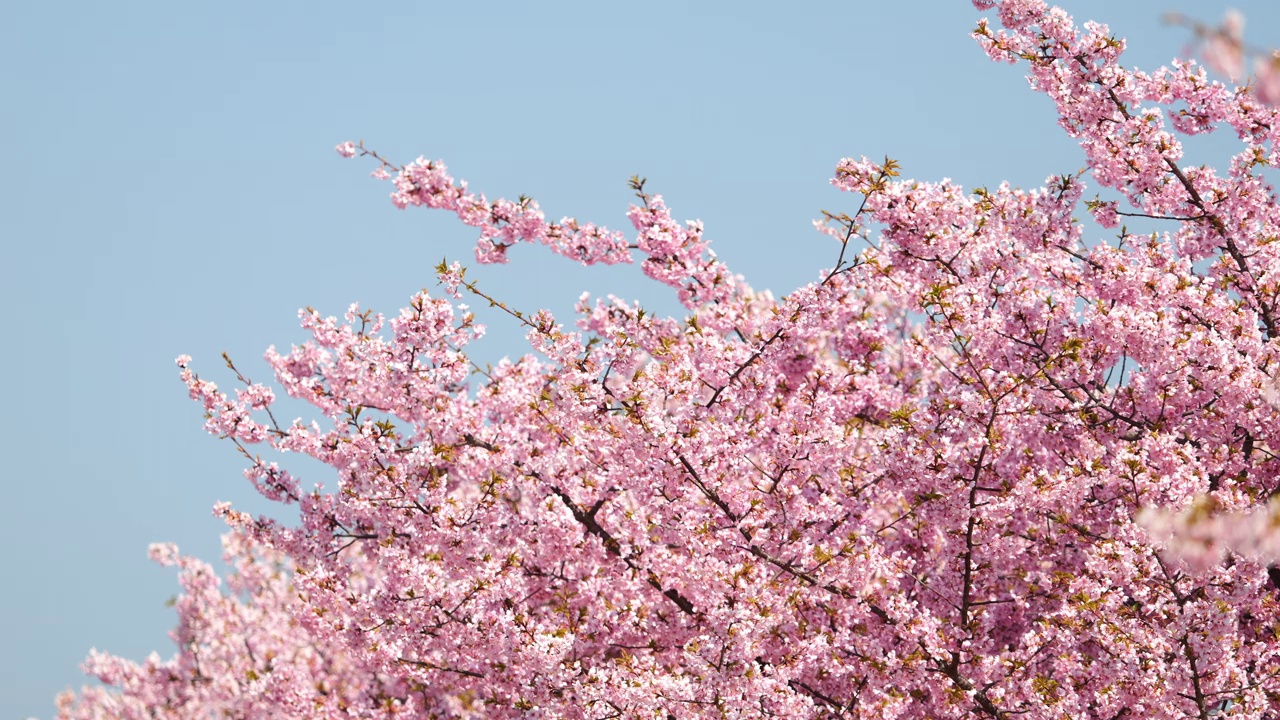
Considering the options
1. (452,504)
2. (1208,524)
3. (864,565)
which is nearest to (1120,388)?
(864,565)

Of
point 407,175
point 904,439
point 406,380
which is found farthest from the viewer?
point 407,175

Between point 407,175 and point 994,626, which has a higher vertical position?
point 407,175

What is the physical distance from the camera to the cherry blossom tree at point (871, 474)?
7.49 metres

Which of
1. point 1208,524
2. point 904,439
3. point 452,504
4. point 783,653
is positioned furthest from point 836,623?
point 1208,524

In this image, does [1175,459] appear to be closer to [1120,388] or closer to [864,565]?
[1120,388]

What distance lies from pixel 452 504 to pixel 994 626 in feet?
15.7

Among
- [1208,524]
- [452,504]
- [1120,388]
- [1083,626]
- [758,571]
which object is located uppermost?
[1120,388]

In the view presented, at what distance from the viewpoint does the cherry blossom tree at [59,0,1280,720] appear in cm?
749

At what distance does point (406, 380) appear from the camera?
931 cm

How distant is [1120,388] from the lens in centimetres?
879

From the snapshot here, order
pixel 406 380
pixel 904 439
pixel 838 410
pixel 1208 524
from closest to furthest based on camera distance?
pixel 1208 524, pixel 904 439, pixel 406 380, pixel 838 410

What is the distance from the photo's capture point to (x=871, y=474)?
359 inches

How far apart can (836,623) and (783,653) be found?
18.7 inches

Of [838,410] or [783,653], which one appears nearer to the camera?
[783,653]
